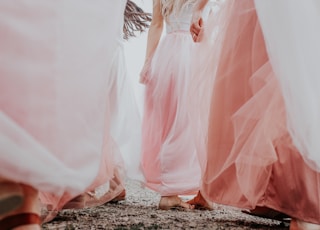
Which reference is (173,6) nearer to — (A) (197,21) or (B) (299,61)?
(A) (197,21)

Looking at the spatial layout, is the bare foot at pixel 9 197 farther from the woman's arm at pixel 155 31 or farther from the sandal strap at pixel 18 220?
the woman's arm at pixel 155 31

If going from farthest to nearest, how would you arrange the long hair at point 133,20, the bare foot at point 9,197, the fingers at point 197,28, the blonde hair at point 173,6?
the long hair at point 133,20 < the blonde hair at point 173,6 < the fingers at point 197,28 < the bare foot at point 9,197

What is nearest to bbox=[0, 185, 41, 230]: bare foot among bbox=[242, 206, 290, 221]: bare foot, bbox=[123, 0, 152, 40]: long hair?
bbox=[242, 206, 290, 221]: bare foot

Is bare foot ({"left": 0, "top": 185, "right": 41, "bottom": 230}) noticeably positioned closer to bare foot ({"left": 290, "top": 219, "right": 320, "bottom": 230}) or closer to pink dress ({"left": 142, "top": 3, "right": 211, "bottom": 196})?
bare foot ({"left": 290, "top": 219, "right": 320, "bottom": 230})

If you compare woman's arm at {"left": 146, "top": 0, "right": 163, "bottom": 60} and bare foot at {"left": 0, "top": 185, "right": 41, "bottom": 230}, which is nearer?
bare foot at {"left": 0, "top": 185, "right": 41, "bottom": 230}

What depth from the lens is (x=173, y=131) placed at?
7.18ft

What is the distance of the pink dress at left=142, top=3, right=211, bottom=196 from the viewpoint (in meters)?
2.14

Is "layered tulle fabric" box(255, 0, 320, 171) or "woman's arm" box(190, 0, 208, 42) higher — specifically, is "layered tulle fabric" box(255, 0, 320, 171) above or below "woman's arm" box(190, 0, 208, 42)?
below

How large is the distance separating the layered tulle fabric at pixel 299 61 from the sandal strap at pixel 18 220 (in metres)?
0.59

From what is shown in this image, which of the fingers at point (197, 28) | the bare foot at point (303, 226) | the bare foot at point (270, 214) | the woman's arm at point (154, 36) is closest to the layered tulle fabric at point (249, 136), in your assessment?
the bare foot at point (303, 226)

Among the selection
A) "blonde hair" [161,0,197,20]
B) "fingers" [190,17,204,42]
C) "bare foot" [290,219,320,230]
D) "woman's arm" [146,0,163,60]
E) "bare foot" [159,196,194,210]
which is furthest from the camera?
"woman's arm" [146,0,163,60]

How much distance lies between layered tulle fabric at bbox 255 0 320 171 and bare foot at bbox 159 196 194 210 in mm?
953

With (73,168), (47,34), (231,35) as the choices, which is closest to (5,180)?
(73,168)

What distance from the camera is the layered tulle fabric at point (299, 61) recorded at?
1.14 metres
